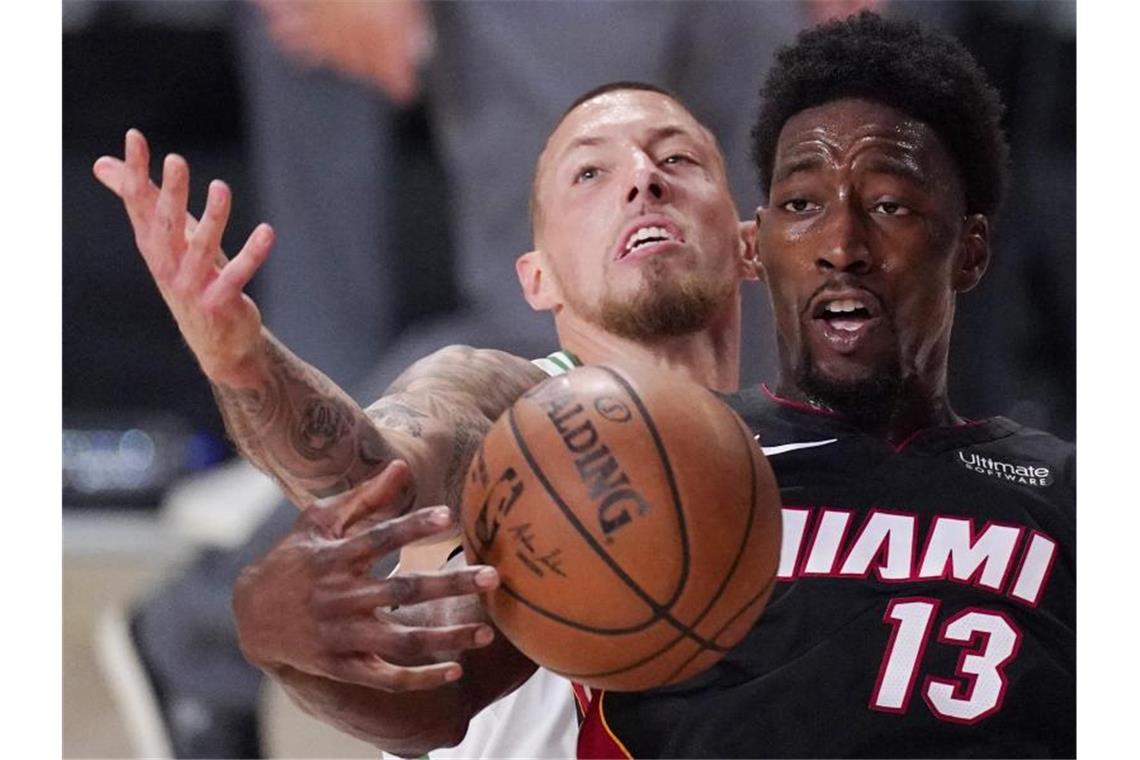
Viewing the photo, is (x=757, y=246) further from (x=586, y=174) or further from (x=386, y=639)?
(x=386, y=639)

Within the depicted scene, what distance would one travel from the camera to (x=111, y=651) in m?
3.20

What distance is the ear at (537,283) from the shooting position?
2424 millimetres

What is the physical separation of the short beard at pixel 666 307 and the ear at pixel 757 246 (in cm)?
6

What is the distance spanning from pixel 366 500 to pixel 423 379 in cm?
48

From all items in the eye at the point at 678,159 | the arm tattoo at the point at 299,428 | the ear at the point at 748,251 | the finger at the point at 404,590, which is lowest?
the finger at the point at 404,590

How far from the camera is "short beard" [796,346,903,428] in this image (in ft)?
7.12

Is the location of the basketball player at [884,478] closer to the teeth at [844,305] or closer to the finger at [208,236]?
the teeth at [844,305]

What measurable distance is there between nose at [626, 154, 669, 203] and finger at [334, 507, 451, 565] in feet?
2.65

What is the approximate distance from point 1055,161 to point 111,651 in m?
2.28

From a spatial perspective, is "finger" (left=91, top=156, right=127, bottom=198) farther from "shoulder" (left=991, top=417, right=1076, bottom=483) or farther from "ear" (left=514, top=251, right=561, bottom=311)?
"shoulder" (left=991, top=417, right=1076, bottom=483)

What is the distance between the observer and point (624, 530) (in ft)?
5.22

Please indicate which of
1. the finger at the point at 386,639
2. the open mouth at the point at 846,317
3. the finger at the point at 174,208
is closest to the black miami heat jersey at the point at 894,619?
the open mouth at the point at 846,317

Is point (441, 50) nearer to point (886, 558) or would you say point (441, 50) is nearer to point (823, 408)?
point (823, 408)
